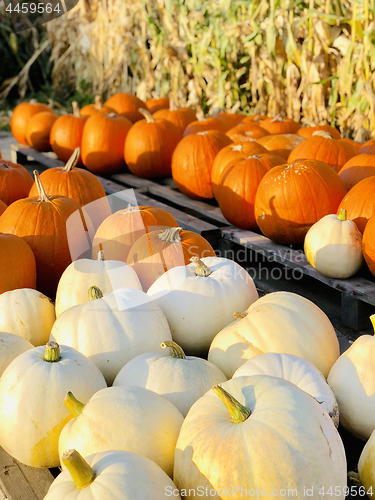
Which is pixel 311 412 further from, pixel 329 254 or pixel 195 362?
pixel 329 254

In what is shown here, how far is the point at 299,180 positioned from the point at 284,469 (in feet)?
7.14

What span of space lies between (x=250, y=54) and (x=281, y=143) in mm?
2202

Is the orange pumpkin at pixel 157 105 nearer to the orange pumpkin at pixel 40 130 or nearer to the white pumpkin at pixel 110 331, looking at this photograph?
the orange pumpkin at pixel 40 130

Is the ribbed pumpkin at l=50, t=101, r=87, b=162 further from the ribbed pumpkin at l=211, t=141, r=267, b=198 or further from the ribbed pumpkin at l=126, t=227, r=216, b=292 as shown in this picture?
the ribbed pumpkin at l=126, t=227, r=216, b=292

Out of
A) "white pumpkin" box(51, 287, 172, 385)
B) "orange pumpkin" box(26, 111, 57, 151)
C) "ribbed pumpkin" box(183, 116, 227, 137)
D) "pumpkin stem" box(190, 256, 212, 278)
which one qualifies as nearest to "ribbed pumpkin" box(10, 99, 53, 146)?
"orange pumpkin" box(26, 111, 57, 151)

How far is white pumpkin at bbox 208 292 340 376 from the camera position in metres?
1.64

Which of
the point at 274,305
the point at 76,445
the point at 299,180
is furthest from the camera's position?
the point at 299,180

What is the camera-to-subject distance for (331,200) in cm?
306

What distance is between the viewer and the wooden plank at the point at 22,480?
1.38 m

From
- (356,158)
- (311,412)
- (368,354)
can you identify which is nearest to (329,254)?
(356,158)

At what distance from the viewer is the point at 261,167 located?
3398 mm

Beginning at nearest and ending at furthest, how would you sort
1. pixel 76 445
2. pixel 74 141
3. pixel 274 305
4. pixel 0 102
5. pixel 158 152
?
1. pixel 76 445
2. pixel 274 305
3. pixel 158 152
4. pixel 74 141
5. pixel 0 102

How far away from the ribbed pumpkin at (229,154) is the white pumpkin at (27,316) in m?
2.01

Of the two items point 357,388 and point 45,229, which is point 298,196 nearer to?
point 45,229
